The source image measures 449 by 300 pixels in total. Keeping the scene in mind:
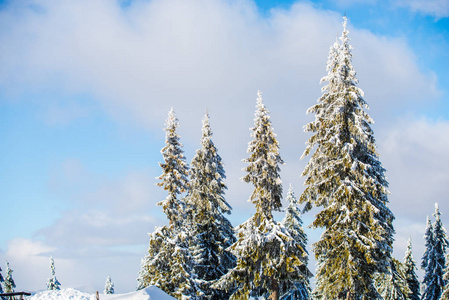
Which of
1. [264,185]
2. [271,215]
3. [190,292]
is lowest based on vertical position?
[190,292]

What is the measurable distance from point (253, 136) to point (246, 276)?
8943mm

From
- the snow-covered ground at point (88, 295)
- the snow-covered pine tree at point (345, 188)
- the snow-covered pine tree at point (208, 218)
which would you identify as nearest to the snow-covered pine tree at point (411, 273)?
the snow-covered pine tree at point (208, 218)

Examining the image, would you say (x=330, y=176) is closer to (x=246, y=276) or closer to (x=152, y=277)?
(x=246, y=276)

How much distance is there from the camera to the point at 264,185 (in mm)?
24875

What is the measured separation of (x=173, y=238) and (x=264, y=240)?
826cm

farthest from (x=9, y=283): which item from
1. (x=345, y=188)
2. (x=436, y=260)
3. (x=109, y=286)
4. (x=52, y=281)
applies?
(x=436, y=260)

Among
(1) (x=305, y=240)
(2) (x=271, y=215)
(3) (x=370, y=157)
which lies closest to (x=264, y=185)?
(2) (x=271, y=215)

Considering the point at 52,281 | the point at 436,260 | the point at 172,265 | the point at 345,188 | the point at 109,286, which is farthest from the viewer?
the point at 109,286

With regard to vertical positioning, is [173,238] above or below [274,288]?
above

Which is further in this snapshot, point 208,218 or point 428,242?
point 428,242

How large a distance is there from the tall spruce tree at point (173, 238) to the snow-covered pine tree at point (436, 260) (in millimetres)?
31065

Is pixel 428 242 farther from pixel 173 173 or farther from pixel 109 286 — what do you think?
pixel 109 286

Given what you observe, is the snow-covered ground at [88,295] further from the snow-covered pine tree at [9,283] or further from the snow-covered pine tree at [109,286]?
the snow-covered pine tree at [109,286]

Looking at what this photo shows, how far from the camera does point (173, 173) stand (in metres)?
29.6
